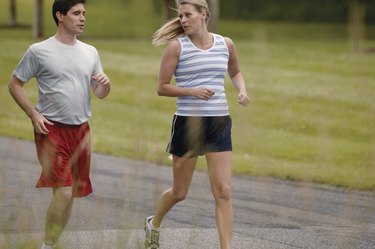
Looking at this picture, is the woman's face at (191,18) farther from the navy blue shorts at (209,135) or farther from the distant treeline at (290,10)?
the distant treeline at (290,10)

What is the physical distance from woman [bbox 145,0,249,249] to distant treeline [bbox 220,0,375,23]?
44.1 meters

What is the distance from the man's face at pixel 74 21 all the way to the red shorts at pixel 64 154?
54 centimetres

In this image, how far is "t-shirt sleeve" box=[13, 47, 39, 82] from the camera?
675 centimetres

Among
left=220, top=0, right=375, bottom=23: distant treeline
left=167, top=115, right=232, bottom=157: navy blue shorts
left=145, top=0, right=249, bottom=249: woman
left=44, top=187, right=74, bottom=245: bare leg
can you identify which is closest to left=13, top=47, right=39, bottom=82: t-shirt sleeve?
left=44, top=187, right=74, bottom=245: bare leg

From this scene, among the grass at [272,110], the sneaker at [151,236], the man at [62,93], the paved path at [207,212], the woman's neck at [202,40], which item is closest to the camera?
the man at [62,93]

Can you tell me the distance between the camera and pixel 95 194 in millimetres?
10203

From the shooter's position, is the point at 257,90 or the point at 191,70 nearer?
the point at 191,70

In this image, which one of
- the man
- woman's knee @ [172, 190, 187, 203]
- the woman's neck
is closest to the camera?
the man

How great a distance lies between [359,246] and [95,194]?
296cm

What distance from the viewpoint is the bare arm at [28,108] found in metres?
6.63

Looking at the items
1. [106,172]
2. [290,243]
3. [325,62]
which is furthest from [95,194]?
[325,62]

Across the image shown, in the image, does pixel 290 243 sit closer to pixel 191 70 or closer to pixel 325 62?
pixel 191 70

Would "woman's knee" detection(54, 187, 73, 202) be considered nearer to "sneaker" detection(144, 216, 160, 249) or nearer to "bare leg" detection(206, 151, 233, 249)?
"bare leg" detection(206, 151, 233, 249)

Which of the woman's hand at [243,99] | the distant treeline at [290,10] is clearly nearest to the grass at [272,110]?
the woman's hand at [243,99]
